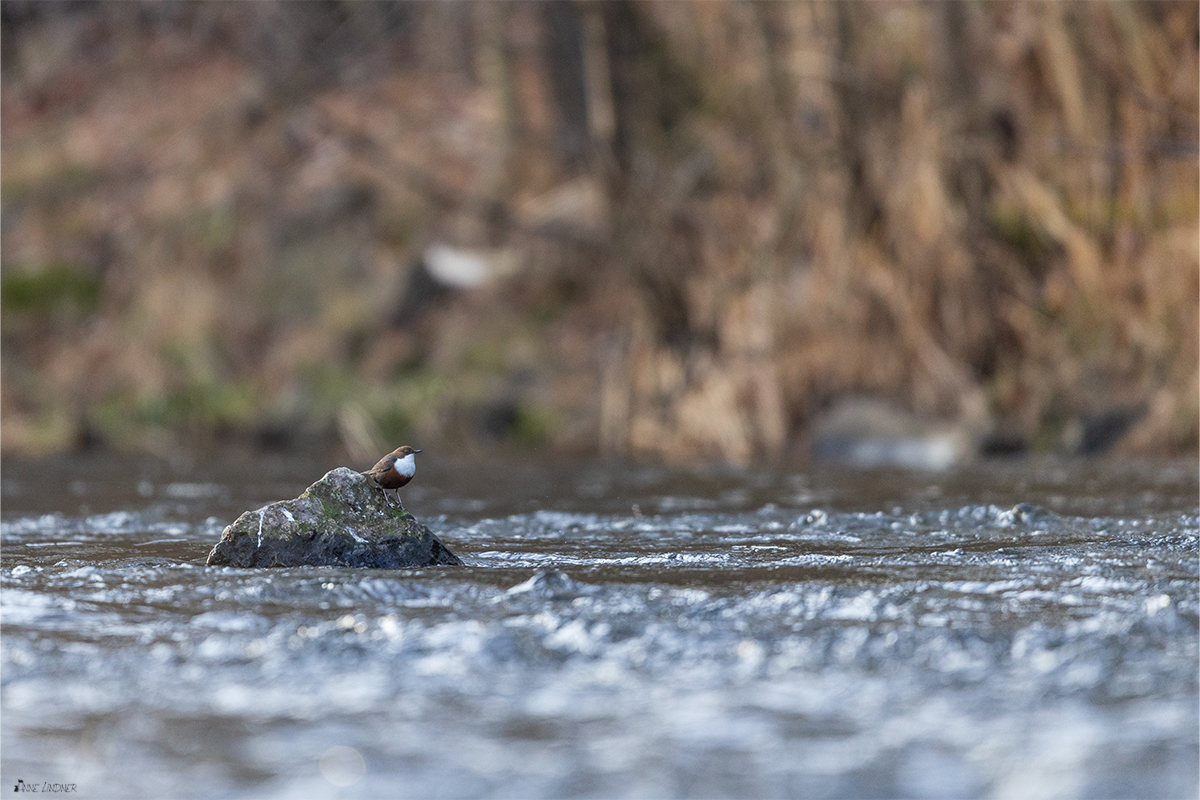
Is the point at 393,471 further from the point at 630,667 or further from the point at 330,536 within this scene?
the point at 630,667

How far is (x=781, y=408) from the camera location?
39.5 ft

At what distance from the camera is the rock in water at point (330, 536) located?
513 cm

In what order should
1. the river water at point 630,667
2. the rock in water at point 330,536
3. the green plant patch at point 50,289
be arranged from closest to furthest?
the river water at point 630,667 < the rock in water at point 330,536 < the green plant patch at point 50,289

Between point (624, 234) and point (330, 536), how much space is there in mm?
7914

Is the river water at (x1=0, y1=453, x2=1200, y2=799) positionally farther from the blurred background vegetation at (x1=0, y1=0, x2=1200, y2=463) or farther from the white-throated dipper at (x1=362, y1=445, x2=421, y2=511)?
the blurred background vegetation at (x1=0, y1=0, x2=1200, y2=463)

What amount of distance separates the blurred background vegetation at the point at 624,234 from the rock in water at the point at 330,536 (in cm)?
670

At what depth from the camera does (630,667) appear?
11.9ft

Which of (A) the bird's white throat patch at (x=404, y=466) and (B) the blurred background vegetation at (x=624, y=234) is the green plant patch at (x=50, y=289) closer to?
(B) the blurred background vegetation at (x=624, y=234)

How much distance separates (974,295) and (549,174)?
255 inches

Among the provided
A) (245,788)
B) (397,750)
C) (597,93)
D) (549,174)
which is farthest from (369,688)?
(549,174)

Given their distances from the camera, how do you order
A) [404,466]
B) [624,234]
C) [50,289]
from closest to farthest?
[404,466]
[624,234]
[50,289]

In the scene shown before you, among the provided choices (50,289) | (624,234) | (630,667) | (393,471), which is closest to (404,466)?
(393,471)

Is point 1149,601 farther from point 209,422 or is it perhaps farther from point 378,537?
point 209,422

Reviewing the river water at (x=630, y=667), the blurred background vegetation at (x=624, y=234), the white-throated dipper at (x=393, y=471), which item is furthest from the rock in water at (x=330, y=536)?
the blurred background vegetation at (x=624, y=234)
